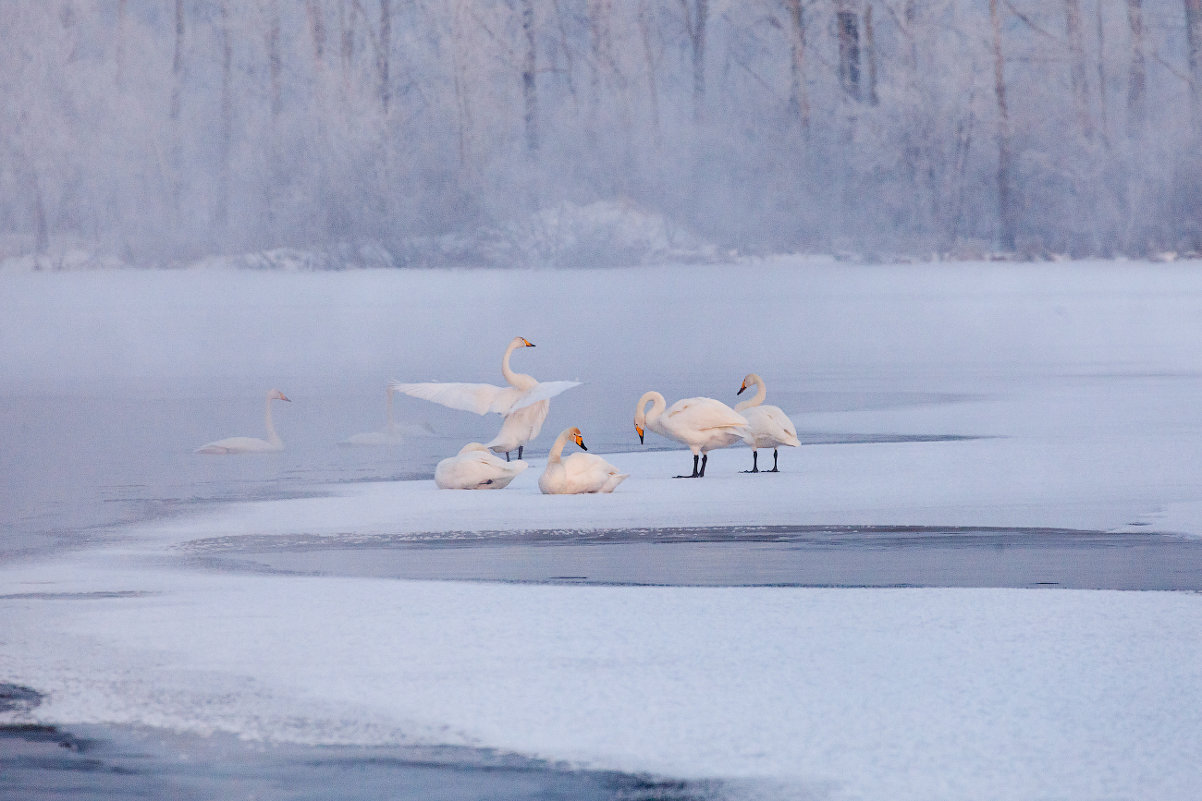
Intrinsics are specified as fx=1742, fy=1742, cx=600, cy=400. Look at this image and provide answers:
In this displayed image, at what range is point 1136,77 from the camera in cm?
3400

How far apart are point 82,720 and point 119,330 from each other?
1419cm

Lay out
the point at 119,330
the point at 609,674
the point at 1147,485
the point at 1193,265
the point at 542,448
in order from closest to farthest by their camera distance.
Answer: the point at 609,674, the point at 1147,485, the point at 542,448, the point at 119,330, the point at 1193,265

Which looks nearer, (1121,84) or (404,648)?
(404,648)

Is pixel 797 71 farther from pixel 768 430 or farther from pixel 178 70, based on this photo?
pixel 768 430

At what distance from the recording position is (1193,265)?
27.9m

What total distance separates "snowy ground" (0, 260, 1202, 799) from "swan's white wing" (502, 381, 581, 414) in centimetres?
32

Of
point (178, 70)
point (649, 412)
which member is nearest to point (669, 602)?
point (649, 412)

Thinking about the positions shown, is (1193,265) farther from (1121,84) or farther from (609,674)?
(609,674)

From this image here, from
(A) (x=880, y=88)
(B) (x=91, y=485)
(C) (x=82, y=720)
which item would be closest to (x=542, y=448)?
(B) (x=91, y=485)

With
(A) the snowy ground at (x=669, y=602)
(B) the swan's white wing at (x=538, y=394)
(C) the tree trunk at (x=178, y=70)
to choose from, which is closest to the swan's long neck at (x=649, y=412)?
(A) the snowy ground at (x=669, y=602)

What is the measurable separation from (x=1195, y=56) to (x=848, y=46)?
6750 millimetres

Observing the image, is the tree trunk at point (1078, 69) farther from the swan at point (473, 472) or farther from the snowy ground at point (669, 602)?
the swan at point (473, 472)

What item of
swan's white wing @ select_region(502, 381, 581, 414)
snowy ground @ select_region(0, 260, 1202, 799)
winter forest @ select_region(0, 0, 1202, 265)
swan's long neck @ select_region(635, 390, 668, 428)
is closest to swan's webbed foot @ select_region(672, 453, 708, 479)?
snowy ground @ select_region(0, 260, 1202, 799)

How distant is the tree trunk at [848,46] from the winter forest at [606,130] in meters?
0.07
